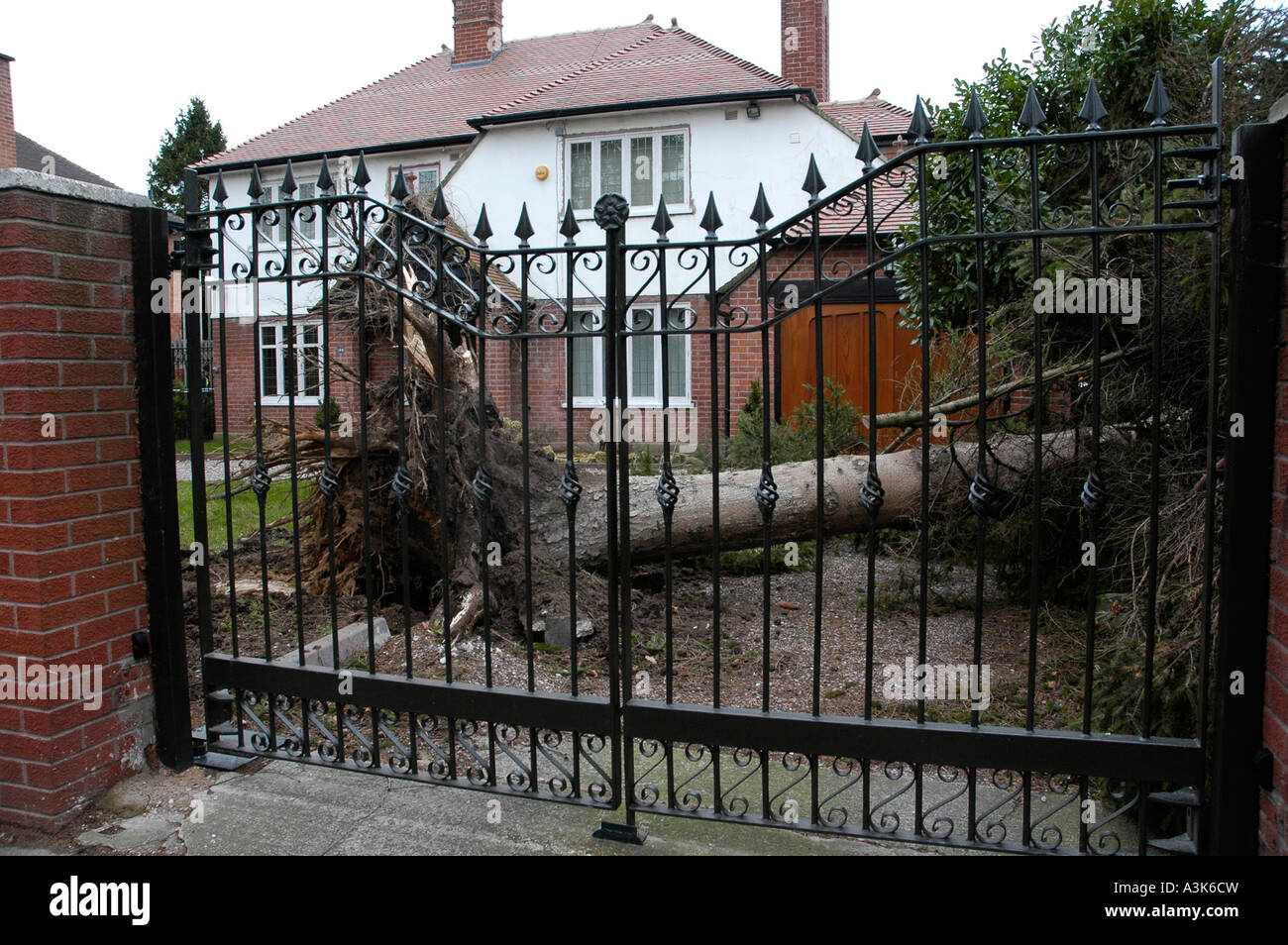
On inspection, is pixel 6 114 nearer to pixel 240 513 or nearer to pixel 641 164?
pixel 641 164

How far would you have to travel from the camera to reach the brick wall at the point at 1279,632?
2291mm

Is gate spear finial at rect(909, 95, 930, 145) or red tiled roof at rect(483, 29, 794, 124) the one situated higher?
red tiled roof at rect(483, 29, 794, 124)

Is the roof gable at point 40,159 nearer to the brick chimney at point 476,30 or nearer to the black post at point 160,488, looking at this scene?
the brick chimney at point 476,30

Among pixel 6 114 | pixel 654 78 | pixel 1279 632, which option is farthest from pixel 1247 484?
pixel 6 114

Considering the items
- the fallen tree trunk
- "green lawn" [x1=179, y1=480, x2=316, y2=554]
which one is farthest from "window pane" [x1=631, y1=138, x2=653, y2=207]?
the fallen tree trunk

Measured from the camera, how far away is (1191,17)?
492 centimetres

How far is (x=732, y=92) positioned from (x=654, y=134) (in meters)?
1.50

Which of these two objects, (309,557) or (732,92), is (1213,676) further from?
(732,92)

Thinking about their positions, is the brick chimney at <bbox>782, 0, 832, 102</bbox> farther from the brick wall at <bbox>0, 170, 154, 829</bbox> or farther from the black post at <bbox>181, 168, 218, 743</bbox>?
the brick wall at <bbox>0, 170, 154, 829</bbox>

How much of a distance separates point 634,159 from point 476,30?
24.5 ft

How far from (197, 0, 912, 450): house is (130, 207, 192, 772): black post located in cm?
858

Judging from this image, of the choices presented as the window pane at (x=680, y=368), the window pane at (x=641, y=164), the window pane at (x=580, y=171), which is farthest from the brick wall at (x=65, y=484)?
the window pane at (x=580, y=171)

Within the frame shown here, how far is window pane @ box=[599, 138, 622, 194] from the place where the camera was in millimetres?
15273
